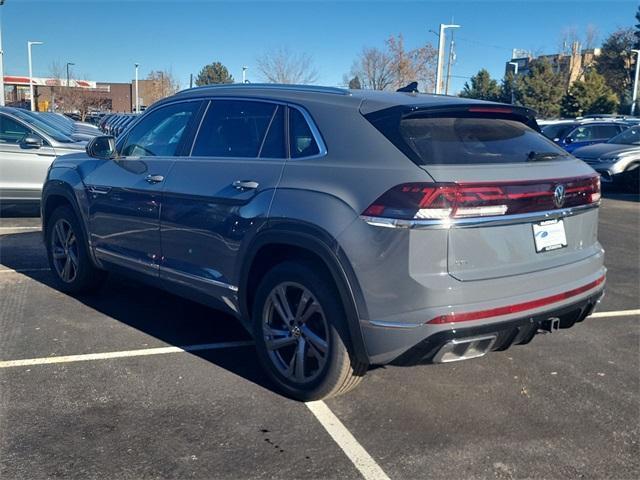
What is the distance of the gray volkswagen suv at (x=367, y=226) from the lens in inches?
122

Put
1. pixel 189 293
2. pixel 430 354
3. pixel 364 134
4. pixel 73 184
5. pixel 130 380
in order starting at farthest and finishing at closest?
1. pixel 73 184
2. pixel 189 293
3. pixel 130 380
4. pixel 364 134
5. pixel 430 354

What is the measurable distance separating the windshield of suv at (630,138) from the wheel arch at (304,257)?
47.4 feet

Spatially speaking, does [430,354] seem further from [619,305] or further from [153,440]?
[619,305]

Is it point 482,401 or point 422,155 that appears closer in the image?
point 422,155

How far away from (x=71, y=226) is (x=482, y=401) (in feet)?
12.7

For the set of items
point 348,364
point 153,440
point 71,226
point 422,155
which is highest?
point 422,155

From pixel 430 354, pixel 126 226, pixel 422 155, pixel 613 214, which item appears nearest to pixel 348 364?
pixel 430 354

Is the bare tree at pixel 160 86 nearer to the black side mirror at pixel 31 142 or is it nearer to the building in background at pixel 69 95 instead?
the building in background at pixel 69 95

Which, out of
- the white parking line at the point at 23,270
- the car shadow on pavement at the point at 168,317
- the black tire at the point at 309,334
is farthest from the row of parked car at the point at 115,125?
the black tire at the point at 309,334

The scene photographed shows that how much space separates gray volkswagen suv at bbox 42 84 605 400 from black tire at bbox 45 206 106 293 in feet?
4.19

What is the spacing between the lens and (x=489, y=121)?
3732mm

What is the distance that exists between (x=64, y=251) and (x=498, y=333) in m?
4.22

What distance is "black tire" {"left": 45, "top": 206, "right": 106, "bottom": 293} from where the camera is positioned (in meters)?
5.58

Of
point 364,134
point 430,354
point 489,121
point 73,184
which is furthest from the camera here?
point 73,184
